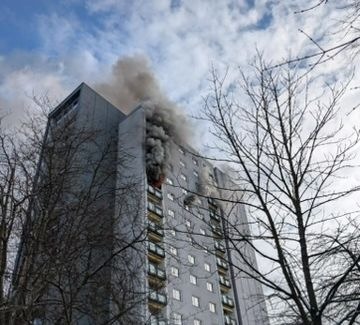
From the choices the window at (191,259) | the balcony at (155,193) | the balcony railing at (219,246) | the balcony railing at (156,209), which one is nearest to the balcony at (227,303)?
the window at (191,259)

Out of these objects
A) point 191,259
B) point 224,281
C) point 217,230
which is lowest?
point 217,230

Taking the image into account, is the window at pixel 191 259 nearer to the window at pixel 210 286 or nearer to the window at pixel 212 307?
the window at pixel 210 286

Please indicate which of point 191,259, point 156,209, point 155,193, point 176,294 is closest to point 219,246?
point 176,294

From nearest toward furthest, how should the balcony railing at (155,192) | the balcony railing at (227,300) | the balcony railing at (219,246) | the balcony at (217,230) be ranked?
the balcony at (217,230) → the balcony railing at (219,246) → the balcony railing at (227,300) → the balcony railing at (155,192)

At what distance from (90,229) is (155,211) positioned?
26526 millimetres

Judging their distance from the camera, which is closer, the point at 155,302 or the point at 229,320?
the point at 155,302

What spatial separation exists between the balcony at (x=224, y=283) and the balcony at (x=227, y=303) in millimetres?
1053

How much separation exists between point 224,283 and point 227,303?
2.07 m

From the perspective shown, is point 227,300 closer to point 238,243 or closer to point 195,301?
point 195,301

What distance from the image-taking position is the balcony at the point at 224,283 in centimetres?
3516

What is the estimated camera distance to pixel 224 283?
3547cm

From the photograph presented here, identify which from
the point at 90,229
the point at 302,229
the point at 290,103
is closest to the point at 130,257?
the point at 90,229

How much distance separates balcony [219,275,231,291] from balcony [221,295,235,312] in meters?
1.05

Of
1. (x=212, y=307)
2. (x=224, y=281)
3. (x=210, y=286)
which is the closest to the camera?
(x=212, y=307)
